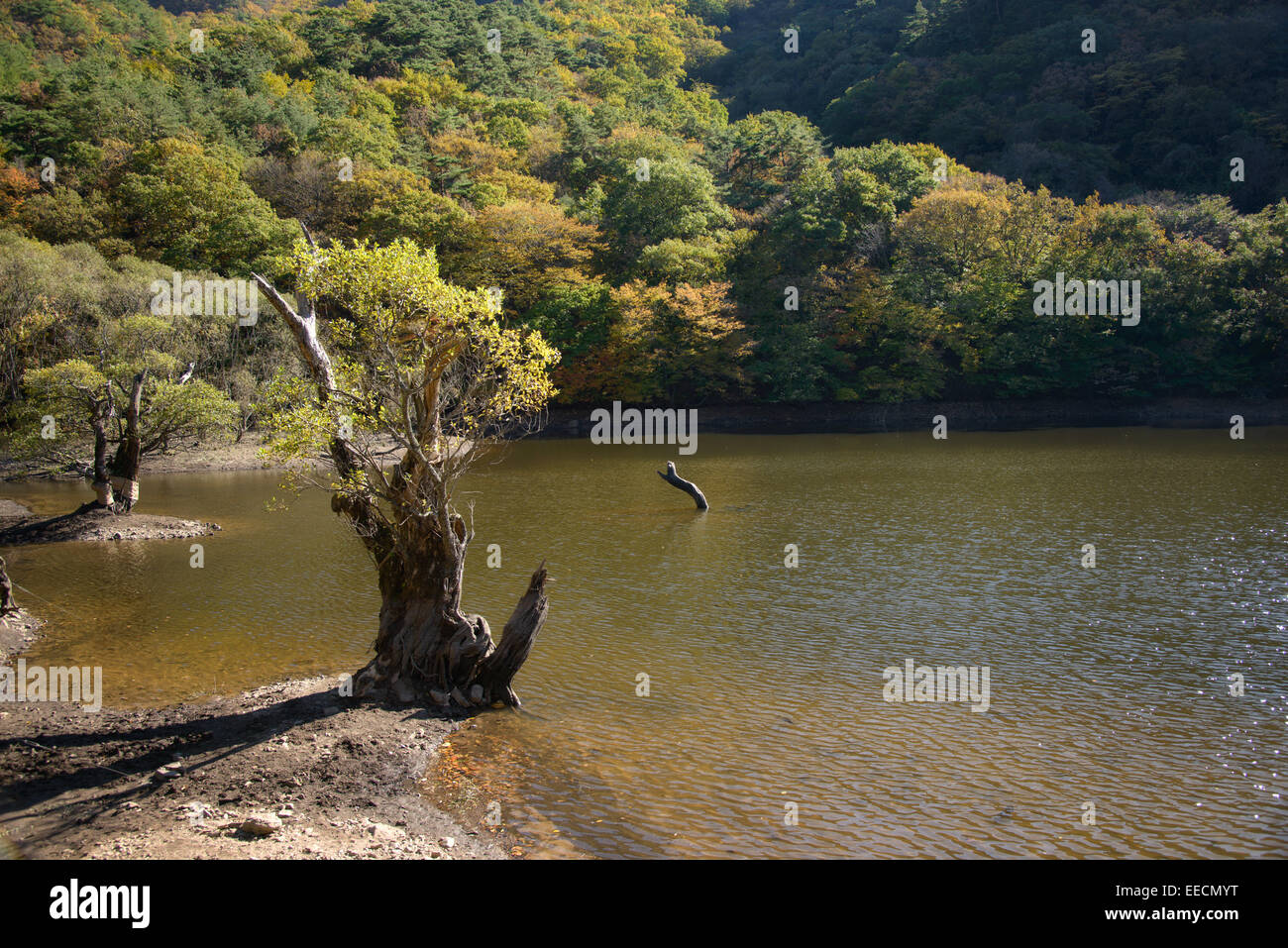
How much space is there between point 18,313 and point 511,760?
35529 millimetres

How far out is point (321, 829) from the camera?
772 cm

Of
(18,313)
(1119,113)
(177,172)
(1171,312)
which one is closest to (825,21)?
(1119,113)

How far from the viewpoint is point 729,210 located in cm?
5881

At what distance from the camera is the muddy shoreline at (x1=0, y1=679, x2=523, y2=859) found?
734 centimetres

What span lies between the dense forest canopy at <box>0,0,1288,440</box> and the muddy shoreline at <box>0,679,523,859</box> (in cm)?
2845

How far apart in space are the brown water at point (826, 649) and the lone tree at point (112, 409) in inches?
110

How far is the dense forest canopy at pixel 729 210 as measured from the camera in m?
46.9

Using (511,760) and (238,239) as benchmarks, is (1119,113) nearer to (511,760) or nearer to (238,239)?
(238,239)

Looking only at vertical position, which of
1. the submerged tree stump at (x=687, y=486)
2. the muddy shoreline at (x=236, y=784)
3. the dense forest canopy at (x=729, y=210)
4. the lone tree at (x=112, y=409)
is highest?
the dense forest canopy at (x=729, y=210)

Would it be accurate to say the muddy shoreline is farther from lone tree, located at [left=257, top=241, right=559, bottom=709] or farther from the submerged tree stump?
the submerged tree stump

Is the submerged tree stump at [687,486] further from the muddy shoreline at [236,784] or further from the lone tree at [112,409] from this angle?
the muddy shoreline at [236,784]

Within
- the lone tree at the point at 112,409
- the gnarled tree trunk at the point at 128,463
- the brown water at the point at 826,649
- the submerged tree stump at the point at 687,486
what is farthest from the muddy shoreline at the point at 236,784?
the submerged tree stump at the point at 687,486
